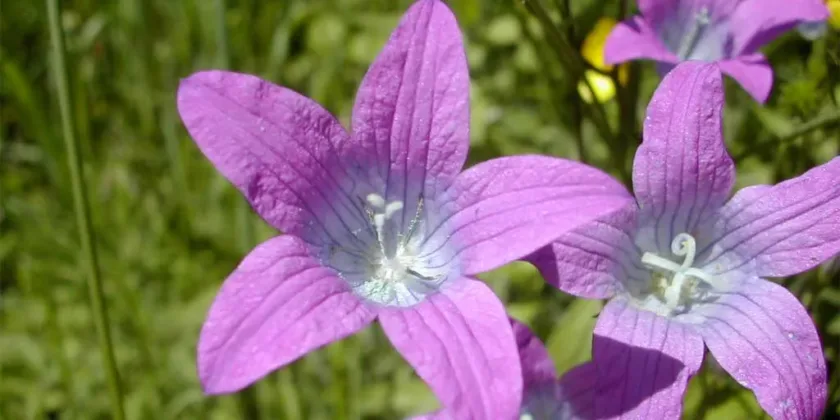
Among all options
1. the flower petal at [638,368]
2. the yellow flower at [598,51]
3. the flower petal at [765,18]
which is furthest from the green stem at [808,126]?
the yellow flower at [598,51]

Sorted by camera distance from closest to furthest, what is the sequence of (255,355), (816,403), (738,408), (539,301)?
(255,355) → (816,403) → (738,408) → (539,301)

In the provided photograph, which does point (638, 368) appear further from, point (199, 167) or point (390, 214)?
point (199, 167)

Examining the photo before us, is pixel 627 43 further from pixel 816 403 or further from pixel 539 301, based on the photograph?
pixel 539 301

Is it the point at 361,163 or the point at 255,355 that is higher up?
the point at 361,163

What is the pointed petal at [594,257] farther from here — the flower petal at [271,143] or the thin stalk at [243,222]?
the thin stalk at [243,222]

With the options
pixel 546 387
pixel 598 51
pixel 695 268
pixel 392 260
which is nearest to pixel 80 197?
pixel 392 260

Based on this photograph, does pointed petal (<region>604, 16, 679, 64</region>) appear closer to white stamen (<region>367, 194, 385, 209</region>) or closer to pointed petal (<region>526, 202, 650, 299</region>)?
pointed petal (<region>526, 202, 650, 299</region>)

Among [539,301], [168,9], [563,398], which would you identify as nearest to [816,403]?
[563,398]

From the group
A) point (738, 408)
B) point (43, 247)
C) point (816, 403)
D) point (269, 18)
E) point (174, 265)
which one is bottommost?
point (738, 408)
